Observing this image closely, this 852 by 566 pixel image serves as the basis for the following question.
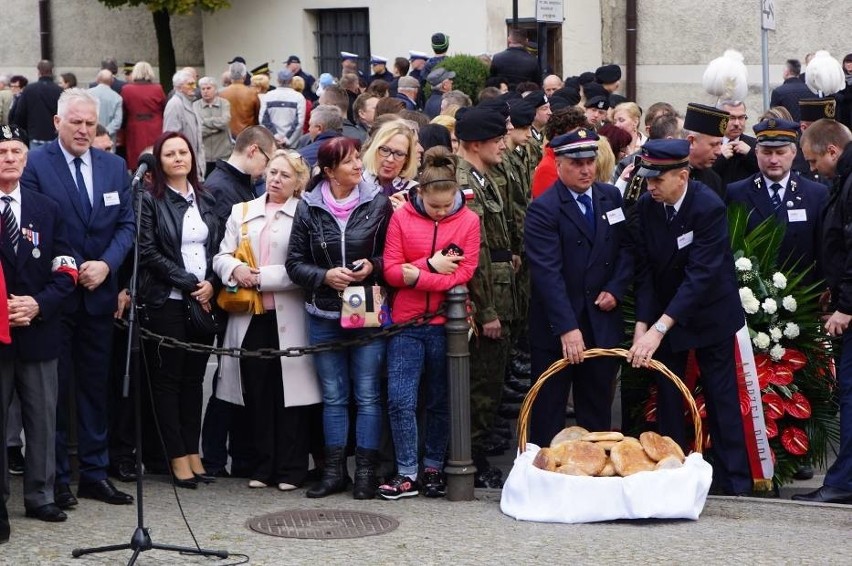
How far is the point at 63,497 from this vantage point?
772 centimetres

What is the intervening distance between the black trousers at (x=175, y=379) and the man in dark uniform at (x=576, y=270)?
1928 mm

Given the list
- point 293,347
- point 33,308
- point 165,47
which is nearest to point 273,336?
A: point 293,347

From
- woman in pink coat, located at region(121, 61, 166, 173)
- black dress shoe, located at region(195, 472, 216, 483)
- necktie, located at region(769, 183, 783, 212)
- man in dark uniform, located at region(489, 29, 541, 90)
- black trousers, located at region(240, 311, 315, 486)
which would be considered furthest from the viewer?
woman in pink coat, located at region(121, 61, 166, 173)

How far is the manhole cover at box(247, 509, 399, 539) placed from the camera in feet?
23.9

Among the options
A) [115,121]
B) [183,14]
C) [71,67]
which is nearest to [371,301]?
[115,121]

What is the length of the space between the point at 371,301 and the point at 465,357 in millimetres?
597

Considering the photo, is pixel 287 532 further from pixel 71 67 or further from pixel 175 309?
pixel 71 67

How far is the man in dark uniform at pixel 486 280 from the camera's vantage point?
8.63 meters

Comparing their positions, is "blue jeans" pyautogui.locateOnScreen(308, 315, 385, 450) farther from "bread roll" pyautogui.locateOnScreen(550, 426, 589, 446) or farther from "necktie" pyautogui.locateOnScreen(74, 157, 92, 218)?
"necktie" pyautogui.locateOnScreen(74, 157, 92, 218)

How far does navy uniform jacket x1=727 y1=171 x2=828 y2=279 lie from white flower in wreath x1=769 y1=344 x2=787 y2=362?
0.82 m

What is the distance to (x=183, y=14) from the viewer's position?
27.6 meters

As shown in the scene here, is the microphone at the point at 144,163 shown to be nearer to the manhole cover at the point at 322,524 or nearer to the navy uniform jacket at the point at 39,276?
the navy uniform jacket at the point at 39,276

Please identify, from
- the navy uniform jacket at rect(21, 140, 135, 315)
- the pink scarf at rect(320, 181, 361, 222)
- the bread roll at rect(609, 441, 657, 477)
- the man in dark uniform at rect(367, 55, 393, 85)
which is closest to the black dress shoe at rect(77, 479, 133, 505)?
the navy uniform jacket at rect(21, 140, 135, 315)

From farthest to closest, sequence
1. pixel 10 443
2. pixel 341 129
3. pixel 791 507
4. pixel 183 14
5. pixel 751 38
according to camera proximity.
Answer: pixel 183 14 → pixel 751 38 → pixel 341 129 → pixel 10 443 → pixel 791 507
